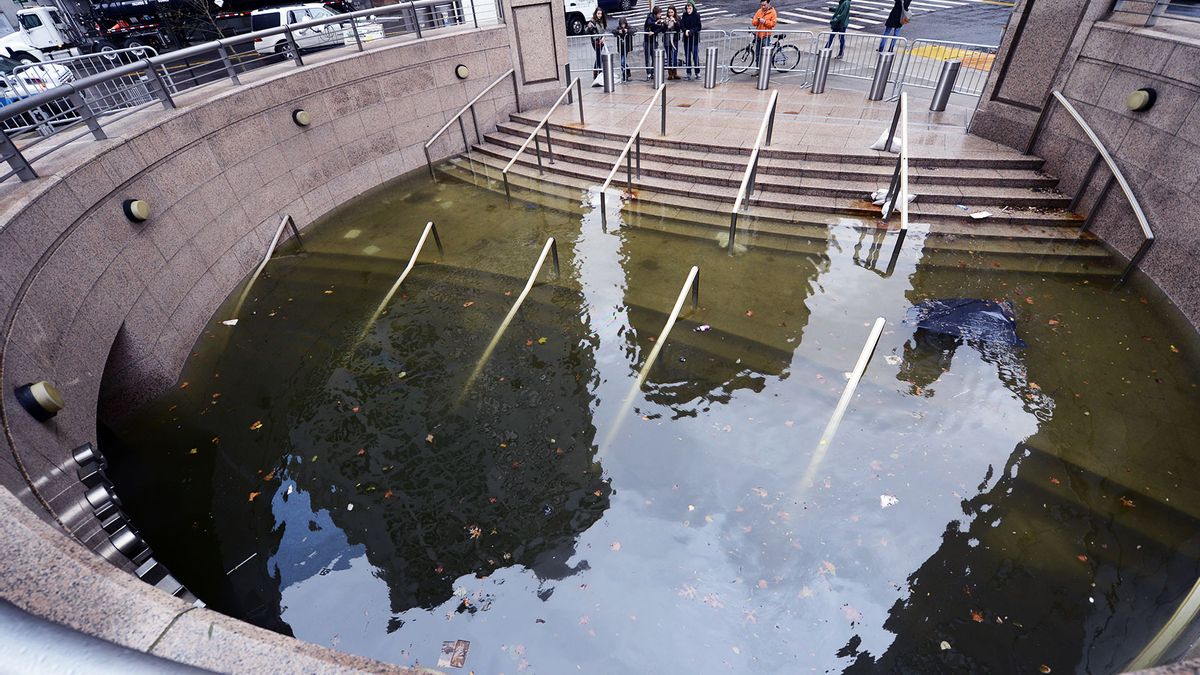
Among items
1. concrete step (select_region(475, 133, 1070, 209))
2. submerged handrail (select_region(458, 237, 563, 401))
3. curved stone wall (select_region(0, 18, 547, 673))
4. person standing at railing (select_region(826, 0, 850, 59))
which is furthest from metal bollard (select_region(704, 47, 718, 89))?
submerged handrail (select_region(458, 237, 563, 401))

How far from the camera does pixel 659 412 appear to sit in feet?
19.9

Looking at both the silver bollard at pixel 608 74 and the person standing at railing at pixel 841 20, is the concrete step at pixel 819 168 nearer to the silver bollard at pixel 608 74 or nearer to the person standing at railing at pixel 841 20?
the silver bollard at pixel 608 74

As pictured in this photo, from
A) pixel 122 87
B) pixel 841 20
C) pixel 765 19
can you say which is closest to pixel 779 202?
pixel 765 19

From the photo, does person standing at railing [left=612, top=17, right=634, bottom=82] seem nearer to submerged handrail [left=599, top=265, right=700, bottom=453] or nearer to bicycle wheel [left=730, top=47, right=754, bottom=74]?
bicycle wheel [left=730, top=47, right=754, bottom=74]

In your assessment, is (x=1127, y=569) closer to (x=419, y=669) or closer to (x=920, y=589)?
(x=920, y=589)

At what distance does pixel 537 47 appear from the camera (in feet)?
43.5

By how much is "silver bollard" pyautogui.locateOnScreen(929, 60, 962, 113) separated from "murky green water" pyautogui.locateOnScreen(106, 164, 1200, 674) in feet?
14.6

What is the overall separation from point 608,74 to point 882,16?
618 inches

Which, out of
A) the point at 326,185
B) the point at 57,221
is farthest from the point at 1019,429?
the point at 326,185

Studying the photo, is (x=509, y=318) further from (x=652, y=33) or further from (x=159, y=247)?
(x=652, y=33)

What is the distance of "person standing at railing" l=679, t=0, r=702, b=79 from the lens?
46.3ft

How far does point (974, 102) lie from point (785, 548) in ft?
36.9

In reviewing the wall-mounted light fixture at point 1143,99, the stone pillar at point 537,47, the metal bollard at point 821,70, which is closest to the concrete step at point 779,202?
the wall-mounted light fixture at point 1143,99

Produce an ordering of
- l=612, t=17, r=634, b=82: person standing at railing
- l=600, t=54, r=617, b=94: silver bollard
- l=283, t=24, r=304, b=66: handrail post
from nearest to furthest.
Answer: l=283, t=24, r=304, b=66: handrail post < l=600, t=54, r=617, b=94: silver bollard < l=612, t=17, r=634, b=82: person standing at railing
